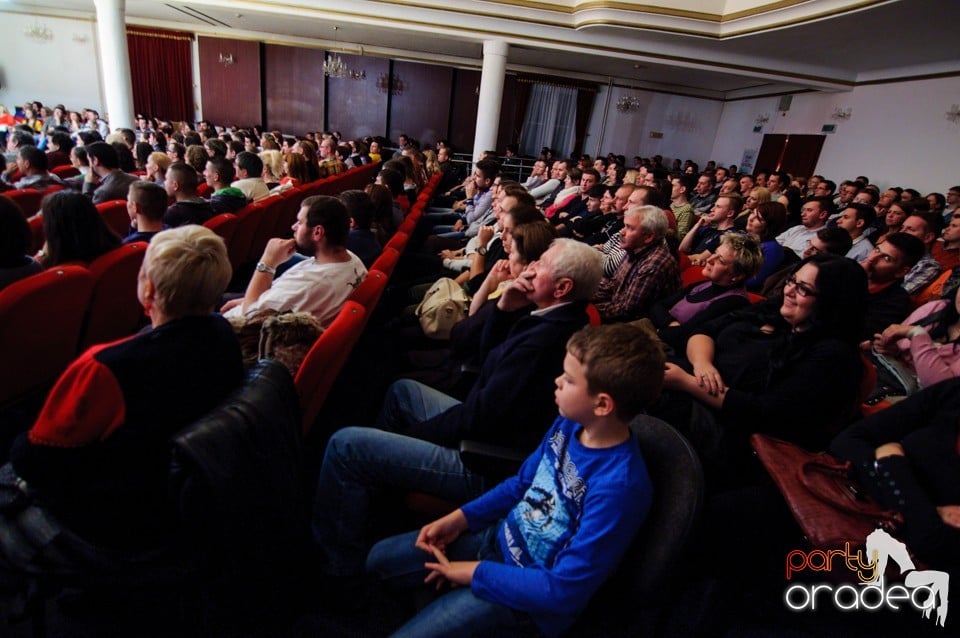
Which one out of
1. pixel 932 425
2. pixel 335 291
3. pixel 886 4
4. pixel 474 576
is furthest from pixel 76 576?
pixel 886 4

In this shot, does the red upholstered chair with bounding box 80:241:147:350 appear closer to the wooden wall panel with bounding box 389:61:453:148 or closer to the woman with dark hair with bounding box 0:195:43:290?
the woman with dark hair with bounding box 0:195:43:290

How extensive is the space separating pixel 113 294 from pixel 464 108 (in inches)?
473

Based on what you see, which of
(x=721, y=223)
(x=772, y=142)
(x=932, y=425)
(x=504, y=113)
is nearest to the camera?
(x=932, y=425)

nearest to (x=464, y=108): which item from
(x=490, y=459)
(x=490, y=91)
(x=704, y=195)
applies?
(x=490, y=91)

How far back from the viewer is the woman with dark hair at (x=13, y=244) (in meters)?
1.78

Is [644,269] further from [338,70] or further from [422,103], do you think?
[338,70]

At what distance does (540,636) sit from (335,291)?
1478 mm

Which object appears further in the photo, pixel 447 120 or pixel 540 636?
pixel 447 120

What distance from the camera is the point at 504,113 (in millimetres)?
12758

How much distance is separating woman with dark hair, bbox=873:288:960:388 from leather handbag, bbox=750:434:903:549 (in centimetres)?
84

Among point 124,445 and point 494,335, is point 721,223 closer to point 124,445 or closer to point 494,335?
point 494,335

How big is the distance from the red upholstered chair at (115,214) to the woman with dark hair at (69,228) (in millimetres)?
1098

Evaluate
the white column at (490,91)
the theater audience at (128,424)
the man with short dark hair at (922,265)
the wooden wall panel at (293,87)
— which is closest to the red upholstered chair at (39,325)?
the theater audience at (128,424)

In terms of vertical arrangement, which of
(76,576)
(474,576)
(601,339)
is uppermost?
(601,339)
